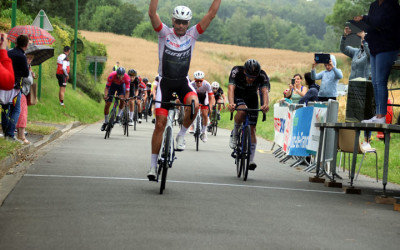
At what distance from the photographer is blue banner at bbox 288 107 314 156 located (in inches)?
582

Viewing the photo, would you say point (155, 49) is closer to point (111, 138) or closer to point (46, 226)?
point (111, 138)

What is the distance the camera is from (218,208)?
341 inches

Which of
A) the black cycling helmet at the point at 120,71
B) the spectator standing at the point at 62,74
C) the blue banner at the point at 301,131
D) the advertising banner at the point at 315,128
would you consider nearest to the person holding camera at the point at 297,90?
the blue banner at the point at 301,131

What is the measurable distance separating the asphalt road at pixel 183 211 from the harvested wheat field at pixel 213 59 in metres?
61.2

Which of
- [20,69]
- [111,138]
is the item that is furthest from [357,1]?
[20,69]

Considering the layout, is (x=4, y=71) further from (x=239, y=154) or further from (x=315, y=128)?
(x=315, y=128)

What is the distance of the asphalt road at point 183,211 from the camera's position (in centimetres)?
670

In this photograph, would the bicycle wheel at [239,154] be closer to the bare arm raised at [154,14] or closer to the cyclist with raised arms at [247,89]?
the cyclist with raised arms at [247,89]

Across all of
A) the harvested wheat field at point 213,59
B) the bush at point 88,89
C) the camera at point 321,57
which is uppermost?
the harvested wheat field at point 213,59

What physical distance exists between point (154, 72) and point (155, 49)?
2015 cm

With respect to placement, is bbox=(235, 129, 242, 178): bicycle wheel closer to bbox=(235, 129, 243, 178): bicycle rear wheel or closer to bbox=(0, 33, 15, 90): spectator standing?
bbox=(235, 129, 243, 178): bicycle rear wheel

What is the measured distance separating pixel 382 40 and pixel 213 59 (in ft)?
285

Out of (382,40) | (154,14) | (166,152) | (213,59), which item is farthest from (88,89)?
(213,59)

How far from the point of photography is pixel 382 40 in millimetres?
10625
